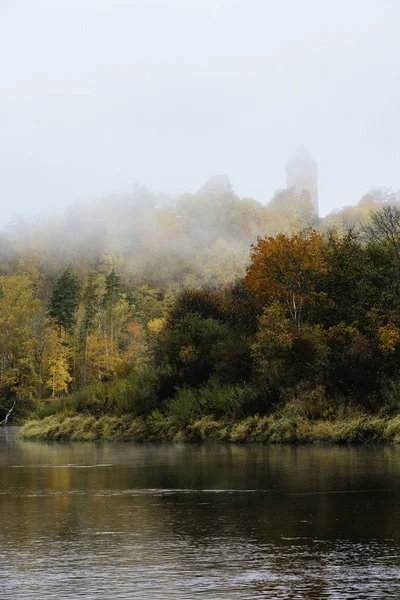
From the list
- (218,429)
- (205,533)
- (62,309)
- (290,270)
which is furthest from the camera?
(62,309)

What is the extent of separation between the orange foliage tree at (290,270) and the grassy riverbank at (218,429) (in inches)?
355

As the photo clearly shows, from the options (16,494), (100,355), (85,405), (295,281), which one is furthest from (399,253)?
(100,355)

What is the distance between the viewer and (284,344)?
1753 inches

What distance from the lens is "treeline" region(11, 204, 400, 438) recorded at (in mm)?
41406

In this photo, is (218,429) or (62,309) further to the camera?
(62,309)

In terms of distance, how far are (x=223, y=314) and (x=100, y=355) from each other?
2215 inches

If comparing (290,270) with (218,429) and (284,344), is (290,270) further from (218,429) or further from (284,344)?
(218,429)

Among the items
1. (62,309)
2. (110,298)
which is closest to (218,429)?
(62,309)

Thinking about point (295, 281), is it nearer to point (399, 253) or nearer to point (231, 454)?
point (399, 253)

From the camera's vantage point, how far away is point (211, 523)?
14.1 m

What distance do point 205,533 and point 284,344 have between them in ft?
104

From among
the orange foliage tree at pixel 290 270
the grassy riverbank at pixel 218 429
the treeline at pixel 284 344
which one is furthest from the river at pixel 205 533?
the orange foliage tree at pixel 290 270

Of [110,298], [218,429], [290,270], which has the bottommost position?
[218,429]

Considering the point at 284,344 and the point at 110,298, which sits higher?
the point at 110,298
